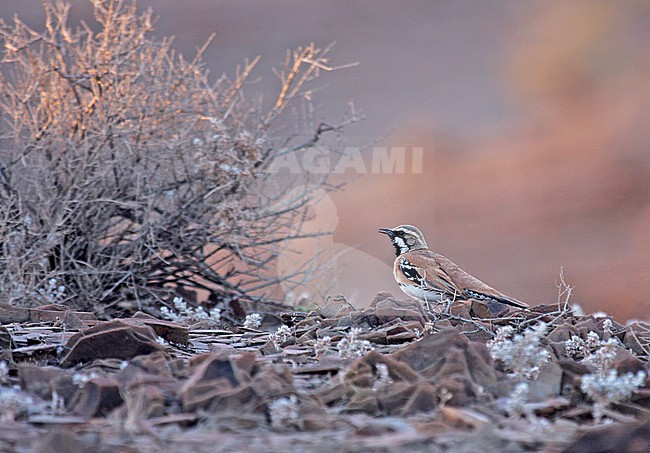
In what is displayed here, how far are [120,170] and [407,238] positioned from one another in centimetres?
161

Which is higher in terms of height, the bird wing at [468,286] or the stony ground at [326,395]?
the bird wing at [468,286]

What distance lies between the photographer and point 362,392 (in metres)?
1.81

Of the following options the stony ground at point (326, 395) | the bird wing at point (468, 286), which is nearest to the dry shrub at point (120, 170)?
the bird wing at point (468, 286)

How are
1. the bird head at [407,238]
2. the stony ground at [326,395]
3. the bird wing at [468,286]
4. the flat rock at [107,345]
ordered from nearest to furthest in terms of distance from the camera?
the stony ground at [326,395] < the flat rock at [107,345] < the bird wing at [468,286] < the bird head at [407,238]

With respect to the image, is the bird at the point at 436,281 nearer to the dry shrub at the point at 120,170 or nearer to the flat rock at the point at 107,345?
the dry shrub at the point at 120,170

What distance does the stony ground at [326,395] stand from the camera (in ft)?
5.03

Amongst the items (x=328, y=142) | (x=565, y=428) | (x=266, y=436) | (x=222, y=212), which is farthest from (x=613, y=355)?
(x=328, y=142)

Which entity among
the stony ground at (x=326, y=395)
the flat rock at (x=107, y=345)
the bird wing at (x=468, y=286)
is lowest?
the stony ground at (x=326, y=395)

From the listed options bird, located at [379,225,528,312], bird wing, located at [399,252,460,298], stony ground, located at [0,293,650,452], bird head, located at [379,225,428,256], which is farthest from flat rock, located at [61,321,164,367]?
bird head, located at [379,225,428,256]

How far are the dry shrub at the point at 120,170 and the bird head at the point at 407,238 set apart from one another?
61cm

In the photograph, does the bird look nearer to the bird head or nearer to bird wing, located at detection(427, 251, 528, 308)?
bird wing, located at detection(427, 251, 528, 308)

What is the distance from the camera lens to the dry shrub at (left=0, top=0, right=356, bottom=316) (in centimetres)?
425

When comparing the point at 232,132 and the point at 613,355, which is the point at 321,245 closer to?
the point at 232,132

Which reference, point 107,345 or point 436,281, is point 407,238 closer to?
point 436,281
